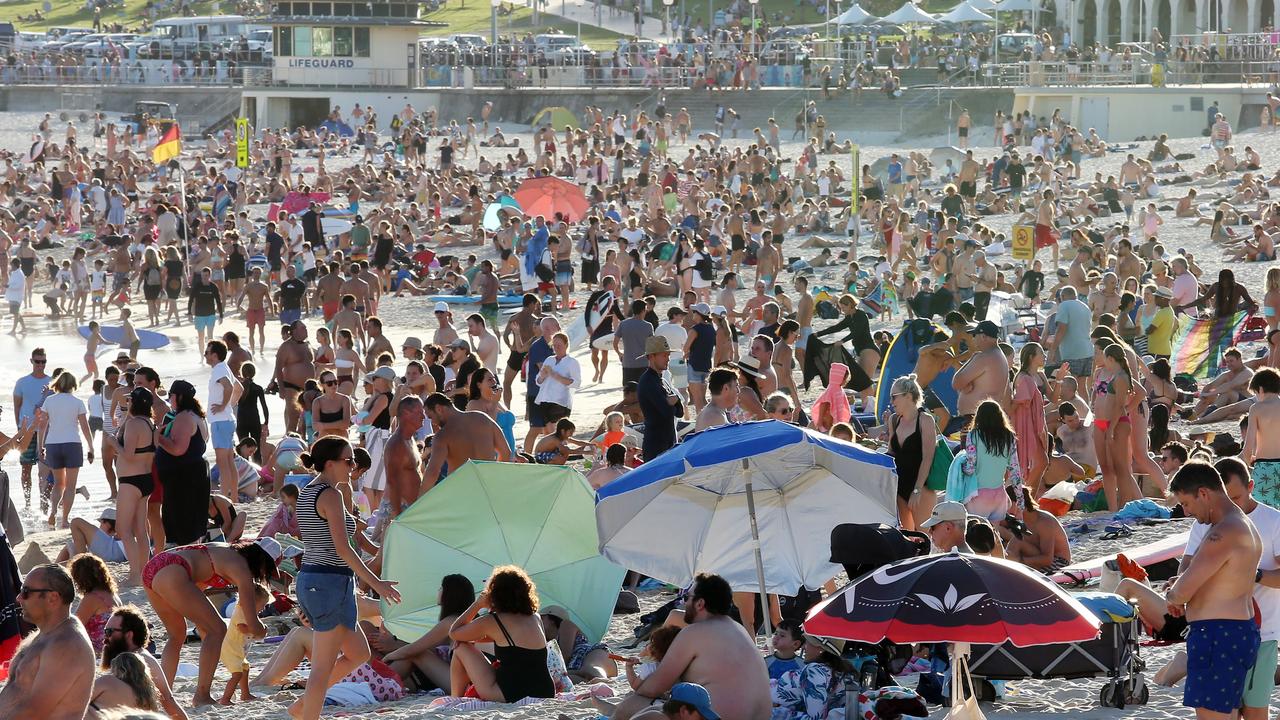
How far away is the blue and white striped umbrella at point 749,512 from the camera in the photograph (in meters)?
7.14

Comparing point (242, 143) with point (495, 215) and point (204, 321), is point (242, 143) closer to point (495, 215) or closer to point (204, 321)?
point (495, 215)

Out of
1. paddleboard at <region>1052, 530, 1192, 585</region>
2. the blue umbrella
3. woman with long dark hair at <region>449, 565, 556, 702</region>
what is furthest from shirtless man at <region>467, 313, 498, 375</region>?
the blue umbrella

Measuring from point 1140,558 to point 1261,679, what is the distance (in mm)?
2635

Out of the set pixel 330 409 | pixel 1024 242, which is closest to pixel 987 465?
pixel 330 409

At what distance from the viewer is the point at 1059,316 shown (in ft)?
42.9

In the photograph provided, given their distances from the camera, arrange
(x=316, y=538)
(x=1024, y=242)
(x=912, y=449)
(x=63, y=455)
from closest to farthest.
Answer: (x=316, y=538), (x=912, y=449), (x=63, y=455), (x=1024, y=242)

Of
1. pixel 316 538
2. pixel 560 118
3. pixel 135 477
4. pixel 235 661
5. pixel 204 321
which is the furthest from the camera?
pixel 560 118

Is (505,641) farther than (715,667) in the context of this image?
Yes

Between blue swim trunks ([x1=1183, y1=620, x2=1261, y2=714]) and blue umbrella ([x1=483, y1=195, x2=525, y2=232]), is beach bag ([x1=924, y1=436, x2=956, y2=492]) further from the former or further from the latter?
blue umbrella ([x1=483, y1=195, x2=525, y2=232])

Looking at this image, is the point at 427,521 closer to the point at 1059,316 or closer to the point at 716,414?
the point at 716,414

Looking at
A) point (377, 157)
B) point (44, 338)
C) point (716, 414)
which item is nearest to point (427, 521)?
point (716, 414)

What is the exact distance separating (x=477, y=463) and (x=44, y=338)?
1540 centimetres

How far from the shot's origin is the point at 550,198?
24.8 metres

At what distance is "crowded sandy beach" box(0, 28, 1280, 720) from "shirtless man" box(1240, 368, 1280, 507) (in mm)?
18
